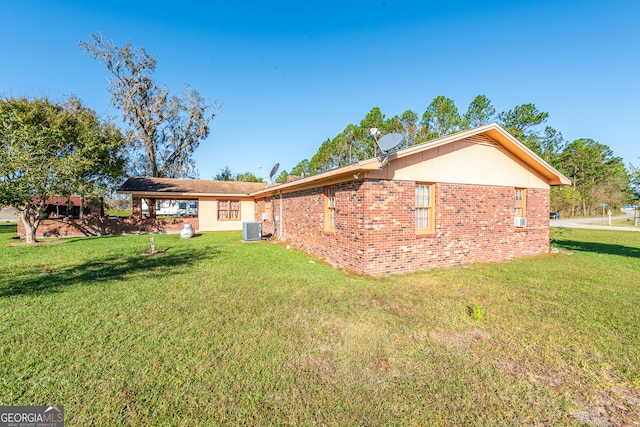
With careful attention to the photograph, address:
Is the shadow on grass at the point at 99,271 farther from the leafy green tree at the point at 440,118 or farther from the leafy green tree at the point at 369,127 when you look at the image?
the leafy green tree at the point at 440,118

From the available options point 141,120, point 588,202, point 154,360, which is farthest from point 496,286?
point 588,202

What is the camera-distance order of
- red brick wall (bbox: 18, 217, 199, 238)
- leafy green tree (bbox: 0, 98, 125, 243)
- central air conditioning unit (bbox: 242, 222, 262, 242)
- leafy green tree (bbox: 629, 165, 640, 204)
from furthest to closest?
red brick wall (bbox: 18, 217, 199, 238), central air conditioning unit (bbox: 242, 222, 262, 242), leafy green tree (bbox: 629, 165, 640, 204), leafy green tree (bbox: 0, 98, 125, 243)

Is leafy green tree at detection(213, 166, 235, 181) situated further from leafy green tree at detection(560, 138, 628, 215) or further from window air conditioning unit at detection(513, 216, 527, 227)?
leafy green tree at detection(560, 138, 628, 215)

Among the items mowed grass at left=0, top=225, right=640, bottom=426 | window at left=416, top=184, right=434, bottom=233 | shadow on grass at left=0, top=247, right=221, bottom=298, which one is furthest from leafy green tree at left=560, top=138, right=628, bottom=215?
shadow on grass at left=0, top=247, right=221, bottom=298

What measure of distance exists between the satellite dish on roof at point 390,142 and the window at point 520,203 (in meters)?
6.03

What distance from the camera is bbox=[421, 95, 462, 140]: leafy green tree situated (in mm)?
28562

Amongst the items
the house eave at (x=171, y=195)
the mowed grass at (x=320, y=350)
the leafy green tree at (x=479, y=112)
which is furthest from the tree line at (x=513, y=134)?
the mowed grass at (x=320, y=350)

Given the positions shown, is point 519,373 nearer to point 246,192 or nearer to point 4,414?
point 4,414

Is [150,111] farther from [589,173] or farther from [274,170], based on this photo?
[589,173]

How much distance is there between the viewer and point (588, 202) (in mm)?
43969

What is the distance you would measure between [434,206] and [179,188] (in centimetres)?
1648

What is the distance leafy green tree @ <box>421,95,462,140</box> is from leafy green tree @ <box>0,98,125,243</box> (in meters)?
28.4

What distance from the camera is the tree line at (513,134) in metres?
29.3

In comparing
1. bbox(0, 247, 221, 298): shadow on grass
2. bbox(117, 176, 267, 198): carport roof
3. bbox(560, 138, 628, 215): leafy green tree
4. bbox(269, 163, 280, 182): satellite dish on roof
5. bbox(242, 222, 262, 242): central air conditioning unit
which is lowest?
bbox(0, 247, 221, 298): shadow on grass
